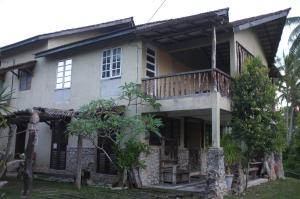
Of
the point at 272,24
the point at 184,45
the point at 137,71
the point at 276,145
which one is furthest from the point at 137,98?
the point at 272,24

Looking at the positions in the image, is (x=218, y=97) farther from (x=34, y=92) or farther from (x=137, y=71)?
(x=34, y=92)

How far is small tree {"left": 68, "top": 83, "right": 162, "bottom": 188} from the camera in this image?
12.8 metres

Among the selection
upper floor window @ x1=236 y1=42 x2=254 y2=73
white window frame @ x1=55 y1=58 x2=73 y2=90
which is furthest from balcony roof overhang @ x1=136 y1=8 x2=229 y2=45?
white window frame @ x1=55 y1=58 x2=73 y2=90

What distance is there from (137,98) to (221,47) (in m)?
5.08

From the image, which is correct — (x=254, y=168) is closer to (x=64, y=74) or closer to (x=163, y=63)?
(x=163, y=63)

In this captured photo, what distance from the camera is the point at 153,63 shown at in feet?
51.4

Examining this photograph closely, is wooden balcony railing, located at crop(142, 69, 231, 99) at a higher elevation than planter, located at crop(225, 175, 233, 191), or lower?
higher

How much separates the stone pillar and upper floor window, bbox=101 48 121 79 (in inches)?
219

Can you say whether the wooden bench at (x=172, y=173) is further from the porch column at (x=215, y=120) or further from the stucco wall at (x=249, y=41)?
the stucco wall at (x=249, y=41)

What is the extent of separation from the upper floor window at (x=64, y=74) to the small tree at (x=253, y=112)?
7999mm

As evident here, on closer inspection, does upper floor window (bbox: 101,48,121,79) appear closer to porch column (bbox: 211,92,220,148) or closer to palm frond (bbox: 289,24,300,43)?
porch column (bbox: 211,92,220,148)

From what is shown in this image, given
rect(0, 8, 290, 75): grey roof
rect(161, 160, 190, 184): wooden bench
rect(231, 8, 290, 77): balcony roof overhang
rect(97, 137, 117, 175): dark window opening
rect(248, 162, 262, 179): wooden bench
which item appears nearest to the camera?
rect(0, 8, 290, 75): grey roof

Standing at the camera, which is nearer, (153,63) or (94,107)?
(94,107)

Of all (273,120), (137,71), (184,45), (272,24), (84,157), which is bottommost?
(84,157)
